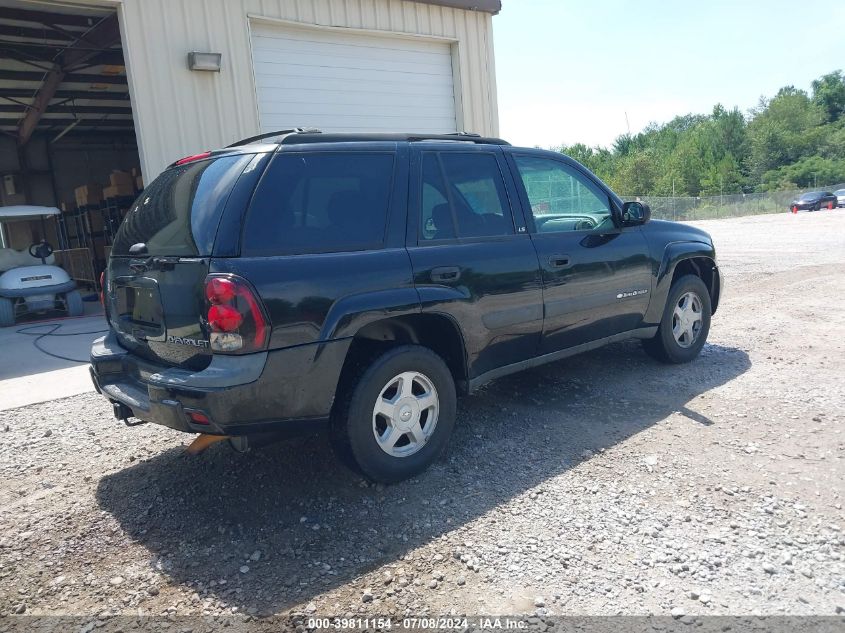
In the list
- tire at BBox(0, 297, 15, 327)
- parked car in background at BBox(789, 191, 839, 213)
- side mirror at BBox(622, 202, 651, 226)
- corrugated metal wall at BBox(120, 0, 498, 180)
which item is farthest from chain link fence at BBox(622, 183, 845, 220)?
side mirror at BBox(622, 202, 651, 226)

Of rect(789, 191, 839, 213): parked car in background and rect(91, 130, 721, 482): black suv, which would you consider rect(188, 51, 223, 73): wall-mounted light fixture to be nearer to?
rect(91, 130, 721, 482): black suv

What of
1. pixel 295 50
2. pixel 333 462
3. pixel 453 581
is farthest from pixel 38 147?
pixel 453 581

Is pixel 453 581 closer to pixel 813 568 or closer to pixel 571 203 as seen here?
pixel 813 568

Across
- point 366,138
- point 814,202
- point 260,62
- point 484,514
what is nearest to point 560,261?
point 366,138

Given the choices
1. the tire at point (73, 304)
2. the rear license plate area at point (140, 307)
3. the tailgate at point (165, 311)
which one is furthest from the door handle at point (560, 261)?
the tire at point (73, 304)

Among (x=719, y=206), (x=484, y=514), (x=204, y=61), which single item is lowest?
(x=484, y=514)

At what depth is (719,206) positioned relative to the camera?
48562 millimetres

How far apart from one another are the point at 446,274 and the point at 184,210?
1539mm

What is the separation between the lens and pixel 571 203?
5016mm

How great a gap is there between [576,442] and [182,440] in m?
2.82

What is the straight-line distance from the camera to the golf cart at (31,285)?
9742 millimetres

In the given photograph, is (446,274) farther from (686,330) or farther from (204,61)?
(204,61)

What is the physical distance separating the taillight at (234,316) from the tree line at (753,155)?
2525 inches

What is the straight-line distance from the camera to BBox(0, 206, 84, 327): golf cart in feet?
32.0
